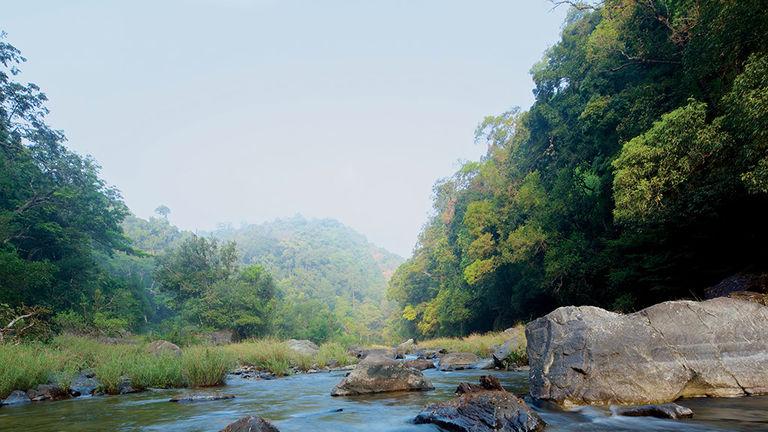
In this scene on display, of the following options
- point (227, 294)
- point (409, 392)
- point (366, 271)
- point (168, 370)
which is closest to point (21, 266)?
point (168, 370)

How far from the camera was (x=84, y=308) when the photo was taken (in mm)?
30922

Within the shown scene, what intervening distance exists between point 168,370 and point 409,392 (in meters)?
6.96

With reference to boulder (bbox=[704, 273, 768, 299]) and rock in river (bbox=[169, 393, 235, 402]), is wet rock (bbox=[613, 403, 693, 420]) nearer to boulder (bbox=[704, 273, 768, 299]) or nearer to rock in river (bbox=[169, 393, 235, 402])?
boulder (bbox=[704, 273, 768, 299])

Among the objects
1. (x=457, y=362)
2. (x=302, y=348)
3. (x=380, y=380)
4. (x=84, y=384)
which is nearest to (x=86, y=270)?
(x=302, y=348)

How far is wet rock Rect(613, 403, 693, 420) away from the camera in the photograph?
20.1ft

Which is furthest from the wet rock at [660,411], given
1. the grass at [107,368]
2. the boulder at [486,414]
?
the grass at [107,368]

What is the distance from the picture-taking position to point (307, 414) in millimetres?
8164

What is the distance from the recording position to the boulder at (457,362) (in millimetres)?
16422

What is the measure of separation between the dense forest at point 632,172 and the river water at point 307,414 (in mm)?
6121

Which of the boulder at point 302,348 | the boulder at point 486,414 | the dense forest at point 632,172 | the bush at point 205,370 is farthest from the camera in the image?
the boulder at point 302,348

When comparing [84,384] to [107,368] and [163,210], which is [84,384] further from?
[163,210]

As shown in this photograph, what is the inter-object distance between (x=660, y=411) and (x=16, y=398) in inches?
496

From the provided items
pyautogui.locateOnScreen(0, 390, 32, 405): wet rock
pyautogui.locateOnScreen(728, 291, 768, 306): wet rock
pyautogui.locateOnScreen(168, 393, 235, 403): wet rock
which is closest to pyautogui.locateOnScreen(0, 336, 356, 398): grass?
pyautogui.locateOnScreen(0, 390, 32, 405): wet rock

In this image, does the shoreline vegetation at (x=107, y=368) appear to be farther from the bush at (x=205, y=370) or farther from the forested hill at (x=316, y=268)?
the forested hill at (x=316, y=268)
